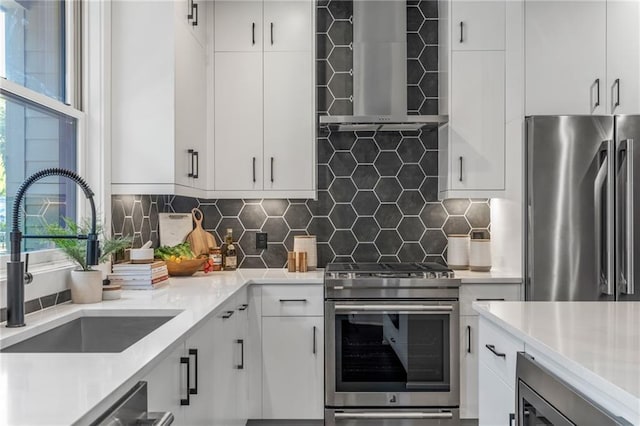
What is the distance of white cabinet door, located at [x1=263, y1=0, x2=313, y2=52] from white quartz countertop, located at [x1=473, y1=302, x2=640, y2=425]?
2.11 metres

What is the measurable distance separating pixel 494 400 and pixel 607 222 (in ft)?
5.22

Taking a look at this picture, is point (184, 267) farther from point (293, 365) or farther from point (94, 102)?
point (94, 102)

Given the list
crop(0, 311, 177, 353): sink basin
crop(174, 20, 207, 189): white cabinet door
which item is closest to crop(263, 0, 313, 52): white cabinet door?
crop(174, 20, 207, 189): white cabinet door

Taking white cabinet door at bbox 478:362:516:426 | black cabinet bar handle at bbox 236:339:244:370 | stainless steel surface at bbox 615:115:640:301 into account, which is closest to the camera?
white cabinet door at bbox 478:362:516:426

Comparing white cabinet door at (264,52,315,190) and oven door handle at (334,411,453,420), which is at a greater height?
white cabinet door at (264,52,315,190)

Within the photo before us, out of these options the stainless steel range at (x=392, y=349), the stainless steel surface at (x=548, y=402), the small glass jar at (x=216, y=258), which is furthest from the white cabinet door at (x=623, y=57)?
the small glass jar at (x=216, y=258)

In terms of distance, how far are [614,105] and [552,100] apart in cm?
35

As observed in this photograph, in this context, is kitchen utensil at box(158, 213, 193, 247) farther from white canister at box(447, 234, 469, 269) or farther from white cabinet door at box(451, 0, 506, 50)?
white cabinet door at box(451, 0, 506, 50)

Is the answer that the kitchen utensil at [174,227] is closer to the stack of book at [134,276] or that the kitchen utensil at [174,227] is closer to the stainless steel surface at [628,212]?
the stack of book at [134,276]

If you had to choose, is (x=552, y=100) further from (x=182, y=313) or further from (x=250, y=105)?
(x=182, y=313)

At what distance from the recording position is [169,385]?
5.08ft

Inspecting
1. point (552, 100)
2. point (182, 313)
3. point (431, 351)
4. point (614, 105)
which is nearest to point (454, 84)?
point (552, 100)

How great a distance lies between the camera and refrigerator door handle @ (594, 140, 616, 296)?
9.27ft

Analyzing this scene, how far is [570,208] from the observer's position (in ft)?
9.53
